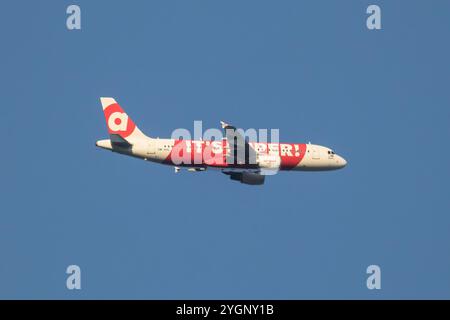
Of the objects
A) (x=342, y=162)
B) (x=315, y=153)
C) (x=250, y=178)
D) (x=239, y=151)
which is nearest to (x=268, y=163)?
(x=250, y=178)

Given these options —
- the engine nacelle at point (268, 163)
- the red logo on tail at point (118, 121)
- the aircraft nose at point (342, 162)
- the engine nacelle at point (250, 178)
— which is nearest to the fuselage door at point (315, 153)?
the aircraft nose at point (342, 162)

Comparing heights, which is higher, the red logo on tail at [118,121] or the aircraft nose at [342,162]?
the red logo on tail at [118,121]

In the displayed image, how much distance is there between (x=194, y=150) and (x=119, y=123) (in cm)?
668

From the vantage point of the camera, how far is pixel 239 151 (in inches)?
3430

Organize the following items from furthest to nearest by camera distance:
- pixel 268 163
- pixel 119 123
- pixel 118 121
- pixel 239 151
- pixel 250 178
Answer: pixel 250 178 < pixel 118 121 < pixel 119 123 < pixel 268 163 < pixel 239 151

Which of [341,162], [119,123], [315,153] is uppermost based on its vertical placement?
[119,123]

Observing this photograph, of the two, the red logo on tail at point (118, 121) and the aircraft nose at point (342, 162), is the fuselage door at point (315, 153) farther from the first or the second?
the red logo on tail at point (118, 121)

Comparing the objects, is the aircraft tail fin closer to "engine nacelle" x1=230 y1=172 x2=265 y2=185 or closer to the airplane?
the airplane

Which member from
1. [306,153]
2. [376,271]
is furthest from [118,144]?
[376,271]

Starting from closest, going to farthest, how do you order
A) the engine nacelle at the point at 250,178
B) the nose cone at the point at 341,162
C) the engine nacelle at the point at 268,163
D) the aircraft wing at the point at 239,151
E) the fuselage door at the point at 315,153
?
the aircraft wing at the point at 239,151 → the engine nacelle at the point at 268,163 → the engine nacelle at the point at 250,178 → the fuselage door at the point at 315,153 → the nose cone at the point at 341,162

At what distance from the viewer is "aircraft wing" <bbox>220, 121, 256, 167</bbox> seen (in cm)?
8631

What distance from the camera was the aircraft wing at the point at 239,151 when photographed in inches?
3398

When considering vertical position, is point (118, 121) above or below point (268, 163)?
above

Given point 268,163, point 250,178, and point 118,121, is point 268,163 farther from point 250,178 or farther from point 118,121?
point 118,121
